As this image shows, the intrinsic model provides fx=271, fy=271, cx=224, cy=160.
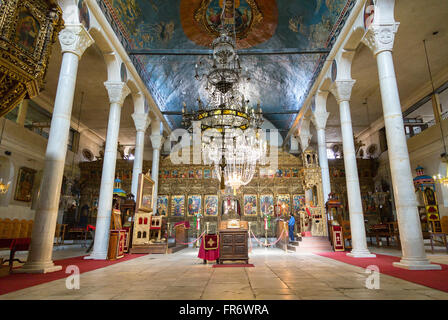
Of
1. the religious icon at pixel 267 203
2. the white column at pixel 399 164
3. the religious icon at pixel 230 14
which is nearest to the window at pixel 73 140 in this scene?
the religious icon at pixel 230 14

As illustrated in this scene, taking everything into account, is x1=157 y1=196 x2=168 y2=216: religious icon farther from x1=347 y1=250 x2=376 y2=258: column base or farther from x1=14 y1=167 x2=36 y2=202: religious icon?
x1=347 y1=250 x2=376 y2=258: column base

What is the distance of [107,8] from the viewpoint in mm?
7812

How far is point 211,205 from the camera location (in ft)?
55.2

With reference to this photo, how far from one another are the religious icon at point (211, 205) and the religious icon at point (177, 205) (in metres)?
1.46

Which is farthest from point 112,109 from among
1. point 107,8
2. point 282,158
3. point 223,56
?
point 282,158

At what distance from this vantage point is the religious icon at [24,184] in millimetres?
11047

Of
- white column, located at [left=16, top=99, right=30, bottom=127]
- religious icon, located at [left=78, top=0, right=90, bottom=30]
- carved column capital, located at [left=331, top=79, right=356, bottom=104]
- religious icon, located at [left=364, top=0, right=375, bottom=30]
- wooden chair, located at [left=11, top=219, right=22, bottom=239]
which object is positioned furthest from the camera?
white column, located at [left=16, top=99, right=30, bottom=127]

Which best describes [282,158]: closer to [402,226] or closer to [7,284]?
[402,226]

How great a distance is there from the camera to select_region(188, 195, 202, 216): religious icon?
16.7 metres

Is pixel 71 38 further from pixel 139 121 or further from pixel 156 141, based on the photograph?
pixel 156 141

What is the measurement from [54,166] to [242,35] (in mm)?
10228

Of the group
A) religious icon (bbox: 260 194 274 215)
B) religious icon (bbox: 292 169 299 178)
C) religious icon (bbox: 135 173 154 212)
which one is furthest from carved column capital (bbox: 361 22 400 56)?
religious icon (bbox: 260 194 274 215)

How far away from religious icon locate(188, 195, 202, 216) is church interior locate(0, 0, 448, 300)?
0.29 ft
